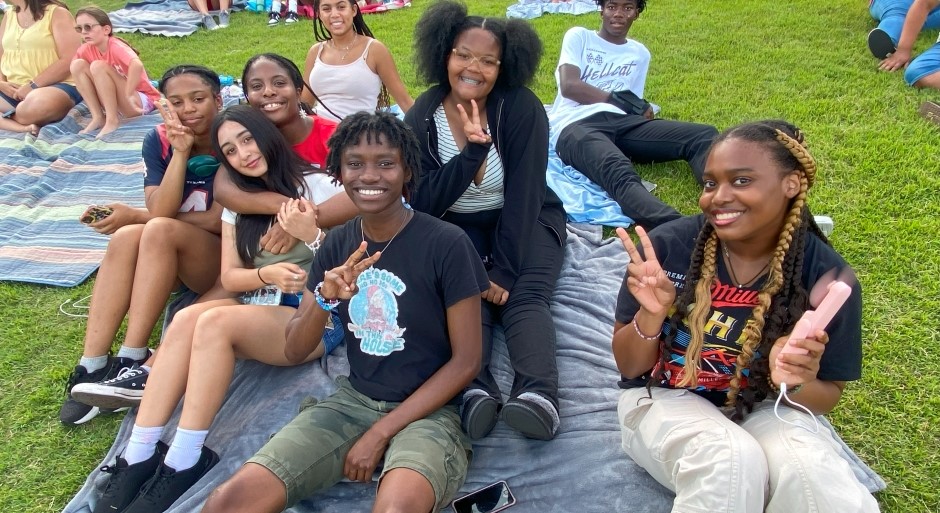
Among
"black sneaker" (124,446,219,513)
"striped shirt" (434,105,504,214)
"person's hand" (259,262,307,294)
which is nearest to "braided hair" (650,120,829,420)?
"striped shirt" (434,105,504,214)

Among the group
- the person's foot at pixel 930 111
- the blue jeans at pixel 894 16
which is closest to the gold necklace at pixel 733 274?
the person's foot at pixel 930 111

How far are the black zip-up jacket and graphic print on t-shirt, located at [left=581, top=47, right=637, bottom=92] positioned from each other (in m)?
1.92

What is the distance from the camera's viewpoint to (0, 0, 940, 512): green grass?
2.63 metres

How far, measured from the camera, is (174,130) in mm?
3098

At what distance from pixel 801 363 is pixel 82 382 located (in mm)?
2884

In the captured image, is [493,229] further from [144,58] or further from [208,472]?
[144,58]

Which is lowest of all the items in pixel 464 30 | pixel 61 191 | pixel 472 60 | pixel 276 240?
pixel 61 191

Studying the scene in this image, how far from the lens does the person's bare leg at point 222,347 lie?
252 cm

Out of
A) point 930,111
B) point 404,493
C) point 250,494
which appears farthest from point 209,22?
point 404,493

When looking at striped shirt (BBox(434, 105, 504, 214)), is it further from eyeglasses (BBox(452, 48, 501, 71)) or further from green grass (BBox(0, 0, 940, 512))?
green grass (BBox(0, 0, 940, 512))

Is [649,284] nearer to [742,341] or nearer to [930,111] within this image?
[742,341]

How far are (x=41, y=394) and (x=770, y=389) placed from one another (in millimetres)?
3133

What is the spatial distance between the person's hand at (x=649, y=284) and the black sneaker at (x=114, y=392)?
82.0 inches

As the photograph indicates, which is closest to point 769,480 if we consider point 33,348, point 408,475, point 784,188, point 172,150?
point 784,188
